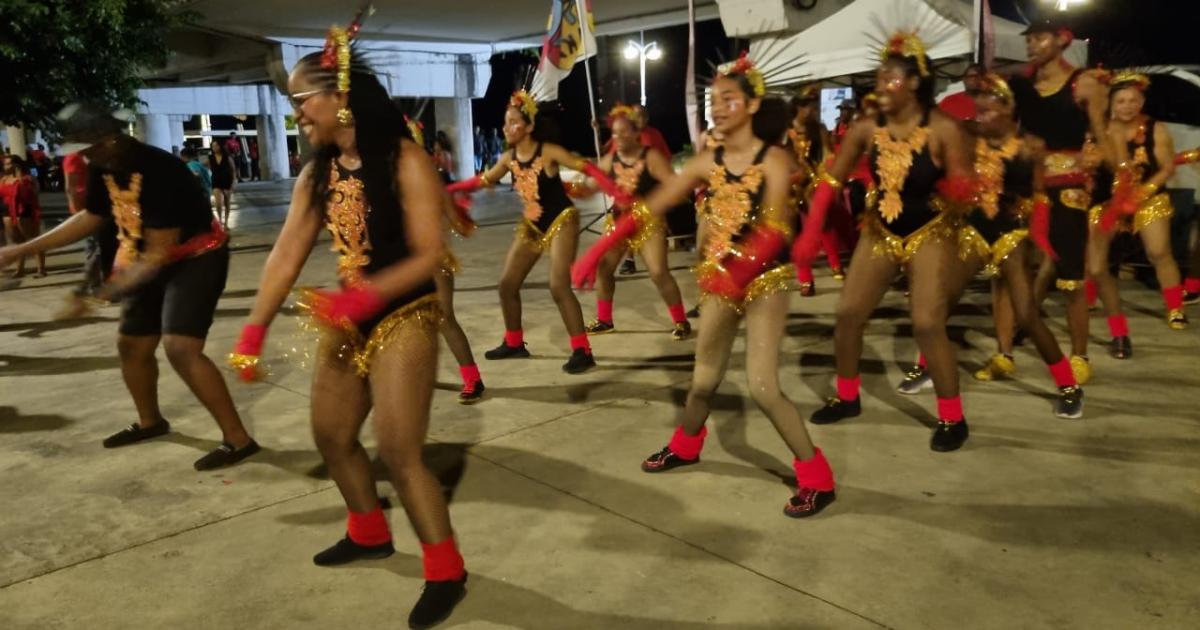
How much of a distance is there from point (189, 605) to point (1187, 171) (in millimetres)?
9882

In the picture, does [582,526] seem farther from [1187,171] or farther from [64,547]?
[1187,171]

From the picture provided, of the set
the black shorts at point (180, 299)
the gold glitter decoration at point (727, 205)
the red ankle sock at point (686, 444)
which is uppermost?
the gold glitter decoration at point (727, 205)

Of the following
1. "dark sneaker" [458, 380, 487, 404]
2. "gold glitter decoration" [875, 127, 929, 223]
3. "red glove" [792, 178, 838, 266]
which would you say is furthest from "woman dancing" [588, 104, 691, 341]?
"red glove" [792, 178, 838, 266]

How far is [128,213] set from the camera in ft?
14.4

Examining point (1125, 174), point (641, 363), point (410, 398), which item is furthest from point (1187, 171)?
point (410, 398)

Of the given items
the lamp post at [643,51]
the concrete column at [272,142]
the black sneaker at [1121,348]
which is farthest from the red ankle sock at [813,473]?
the concrete column at [272,142]

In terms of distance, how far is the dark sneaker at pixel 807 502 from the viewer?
3.66 metres

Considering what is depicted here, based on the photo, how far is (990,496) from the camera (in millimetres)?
3838

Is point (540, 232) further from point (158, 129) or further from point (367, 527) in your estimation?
point (158, 129)

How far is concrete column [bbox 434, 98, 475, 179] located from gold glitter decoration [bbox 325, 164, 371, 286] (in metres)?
24.5

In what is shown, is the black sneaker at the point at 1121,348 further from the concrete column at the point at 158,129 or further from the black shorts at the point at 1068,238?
the concrete column at the point at 158,129

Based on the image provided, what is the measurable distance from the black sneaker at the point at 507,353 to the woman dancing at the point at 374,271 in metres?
3.49

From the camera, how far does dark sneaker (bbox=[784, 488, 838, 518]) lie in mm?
3658

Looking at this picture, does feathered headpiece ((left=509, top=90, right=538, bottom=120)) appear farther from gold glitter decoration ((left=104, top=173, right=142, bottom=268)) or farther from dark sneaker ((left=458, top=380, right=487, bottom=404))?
gold glitter decoration ((left=104, top=173, right=142, bottom=268))
